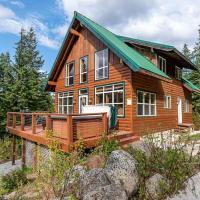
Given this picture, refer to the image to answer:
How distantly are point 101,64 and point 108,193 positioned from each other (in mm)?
10243

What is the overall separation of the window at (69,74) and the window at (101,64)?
303 cm

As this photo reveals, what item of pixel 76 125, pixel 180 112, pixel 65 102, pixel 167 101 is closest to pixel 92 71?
pixel 65 102

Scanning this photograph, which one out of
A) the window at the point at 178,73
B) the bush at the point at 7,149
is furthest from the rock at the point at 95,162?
the window at the point at 178,73

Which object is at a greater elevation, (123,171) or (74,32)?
(74,32)

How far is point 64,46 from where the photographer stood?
1786 centimetres

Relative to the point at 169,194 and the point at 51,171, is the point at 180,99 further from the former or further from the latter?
the point at 51,171

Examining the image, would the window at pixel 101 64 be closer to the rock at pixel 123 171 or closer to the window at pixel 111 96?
the window at pixel 111 96

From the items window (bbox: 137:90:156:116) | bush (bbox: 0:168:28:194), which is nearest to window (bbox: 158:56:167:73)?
window (bbox: 137:90:156:116)

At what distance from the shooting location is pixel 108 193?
5805 millimetres

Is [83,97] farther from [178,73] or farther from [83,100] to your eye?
[178,73]

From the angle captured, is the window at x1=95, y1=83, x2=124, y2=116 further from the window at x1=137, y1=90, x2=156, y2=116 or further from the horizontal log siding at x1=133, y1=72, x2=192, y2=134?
the window at x1=137, y1=90, x2=156, y2=116

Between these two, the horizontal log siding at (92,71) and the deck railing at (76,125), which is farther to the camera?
the horizontal log siding at (92,71)

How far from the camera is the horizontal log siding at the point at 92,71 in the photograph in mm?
12906

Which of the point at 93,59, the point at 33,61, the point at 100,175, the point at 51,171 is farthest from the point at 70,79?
the point at 33,61
